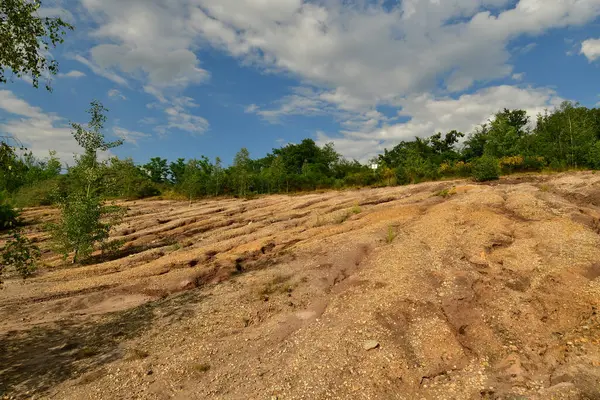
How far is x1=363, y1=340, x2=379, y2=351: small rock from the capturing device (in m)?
8.87

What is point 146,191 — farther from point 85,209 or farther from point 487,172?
point 487,172

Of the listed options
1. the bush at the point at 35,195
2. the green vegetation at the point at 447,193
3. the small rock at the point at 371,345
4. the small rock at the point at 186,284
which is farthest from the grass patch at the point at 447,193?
the bush at the point at 35,195

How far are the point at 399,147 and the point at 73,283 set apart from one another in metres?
76.0

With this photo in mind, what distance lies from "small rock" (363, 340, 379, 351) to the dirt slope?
0.04 m

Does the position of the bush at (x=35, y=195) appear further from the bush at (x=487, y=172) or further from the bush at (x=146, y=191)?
the bush at (x=487, y=172)

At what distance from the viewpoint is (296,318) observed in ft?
36.1

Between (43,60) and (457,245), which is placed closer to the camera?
(43,60)

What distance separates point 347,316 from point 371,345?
1620 millimetres

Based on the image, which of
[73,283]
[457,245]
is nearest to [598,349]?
[457,245]

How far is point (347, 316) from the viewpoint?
10461mm

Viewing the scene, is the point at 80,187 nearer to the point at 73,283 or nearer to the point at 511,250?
the point at 73,283

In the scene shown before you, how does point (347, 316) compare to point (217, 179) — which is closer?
point (347, 316)

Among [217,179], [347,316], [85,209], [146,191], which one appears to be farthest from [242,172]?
[347,316]

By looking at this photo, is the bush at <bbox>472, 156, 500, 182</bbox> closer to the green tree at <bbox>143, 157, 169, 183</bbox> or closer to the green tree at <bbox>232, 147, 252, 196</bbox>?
the green tree at <bbox>232, 147, 252, 196</bbox>
